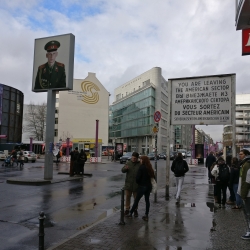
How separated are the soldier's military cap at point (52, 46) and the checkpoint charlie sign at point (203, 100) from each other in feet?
27.5

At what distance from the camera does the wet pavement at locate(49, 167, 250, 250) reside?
551 cm

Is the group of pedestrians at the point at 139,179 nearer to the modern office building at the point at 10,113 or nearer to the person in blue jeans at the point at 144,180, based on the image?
the person in blue jeans at the point at 144,180

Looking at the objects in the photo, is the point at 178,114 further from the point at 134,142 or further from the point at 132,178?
the point at 134,142

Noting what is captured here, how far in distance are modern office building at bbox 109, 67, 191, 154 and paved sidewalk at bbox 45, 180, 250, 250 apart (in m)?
75.8

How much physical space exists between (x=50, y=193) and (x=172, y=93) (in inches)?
254

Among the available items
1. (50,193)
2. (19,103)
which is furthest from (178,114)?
(19,103)

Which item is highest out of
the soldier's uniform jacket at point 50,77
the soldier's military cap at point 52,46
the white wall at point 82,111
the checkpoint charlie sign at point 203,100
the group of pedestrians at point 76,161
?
the white wall at point 82,111

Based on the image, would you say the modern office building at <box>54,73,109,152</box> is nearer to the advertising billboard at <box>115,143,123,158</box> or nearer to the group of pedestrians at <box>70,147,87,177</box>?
the advertising billboard at <box>115,143,123,158</box>

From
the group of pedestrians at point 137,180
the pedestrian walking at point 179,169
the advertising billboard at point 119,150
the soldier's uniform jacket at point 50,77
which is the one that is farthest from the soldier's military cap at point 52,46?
the advertising billboard at point 119,150

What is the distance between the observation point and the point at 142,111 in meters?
101

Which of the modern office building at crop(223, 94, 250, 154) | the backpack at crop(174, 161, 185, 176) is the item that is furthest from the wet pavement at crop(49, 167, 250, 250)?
the modern office building at crop(223, 94, 250, 154)

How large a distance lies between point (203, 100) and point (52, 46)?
32.9 feet

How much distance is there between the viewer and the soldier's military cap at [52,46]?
56.8 feet

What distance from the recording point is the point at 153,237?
600 centimetres
